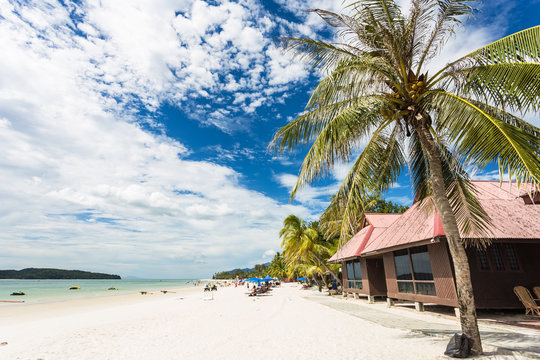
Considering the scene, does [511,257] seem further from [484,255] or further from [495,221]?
[495,221]

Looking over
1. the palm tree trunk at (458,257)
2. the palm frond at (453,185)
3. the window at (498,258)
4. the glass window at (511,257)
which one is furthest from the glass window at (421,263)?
the palm tree trunk at (458,257)

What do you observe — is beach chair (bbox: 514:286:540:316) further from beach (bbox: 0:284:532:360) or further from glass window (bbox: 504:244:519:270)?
beach (bbox: 0:284:532:360)

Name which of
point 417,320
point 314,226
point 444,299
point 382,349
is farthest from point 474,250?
point 314,226

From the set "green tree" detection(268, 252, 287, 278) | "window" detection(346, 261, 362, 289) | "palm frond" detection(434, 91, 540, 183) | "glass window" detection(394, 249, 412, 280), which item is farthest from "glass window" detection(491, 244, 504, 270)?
"green tree" detection(268, 252, 287, 278)

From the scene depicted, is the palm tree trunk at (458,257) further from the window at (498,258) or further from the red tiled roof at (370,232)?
the red tiled roof at (370,232)

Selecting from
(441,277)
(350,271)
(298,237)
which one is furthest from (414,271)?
(298,237)

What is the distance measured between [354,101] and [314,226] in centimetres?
3303

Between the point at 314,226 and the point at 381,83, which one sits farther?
the point at 314,226

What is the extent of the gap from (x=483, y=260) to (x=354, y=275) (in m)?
10.2

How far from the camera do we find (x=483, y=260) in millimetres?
10273

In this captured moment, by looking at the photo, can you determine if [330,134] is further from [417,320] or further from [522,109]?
[417,320]

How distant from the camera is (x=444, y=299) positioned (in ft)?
33.6

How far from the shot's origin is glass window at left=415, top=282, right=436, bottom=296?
11164 millimetres

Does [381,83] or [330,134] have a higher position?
[381,83]
